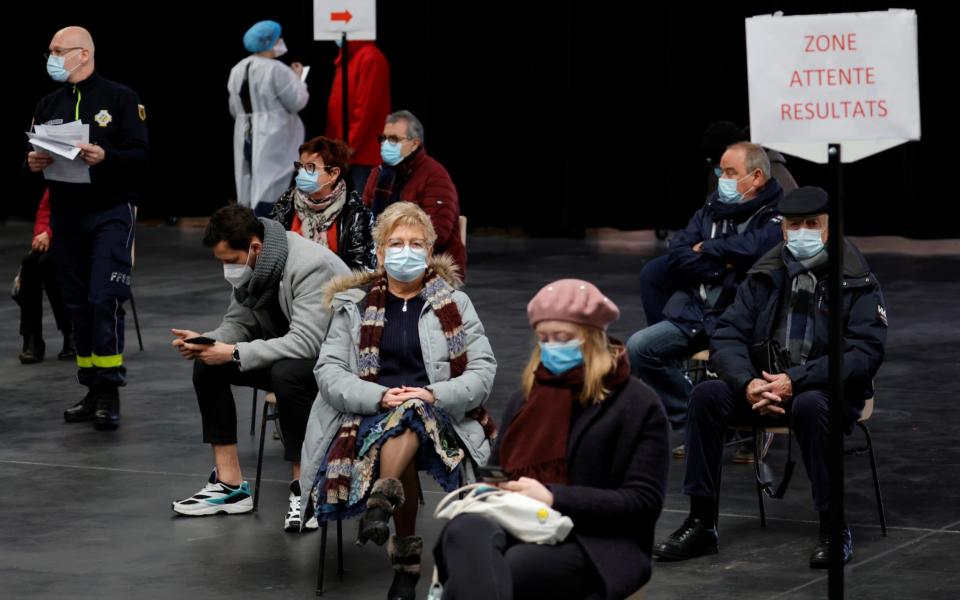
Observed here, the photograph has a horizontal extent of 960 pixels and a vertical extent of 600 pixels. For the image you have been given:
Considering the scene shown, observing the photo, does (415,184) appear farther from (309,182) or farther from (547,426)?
(547,426)

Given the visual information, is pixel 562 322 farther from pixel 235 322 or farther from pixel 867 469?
pixel 867 469

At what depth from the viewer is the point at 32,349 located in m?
9.82

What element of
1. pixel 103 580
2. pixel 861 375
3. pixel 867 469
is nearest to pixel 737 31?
pixel 867 469

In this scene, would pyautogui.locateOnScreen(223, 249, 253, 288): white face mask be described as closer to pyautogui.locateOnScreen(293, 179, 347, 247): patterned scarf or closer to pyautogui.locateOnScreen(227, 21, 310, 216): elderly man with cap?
pyautogui.locateOnScreen(293, 179, 347, 247): patterned scarf

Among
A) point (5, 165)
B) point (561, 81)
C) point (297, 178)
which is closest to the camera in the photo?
point (297, 178)

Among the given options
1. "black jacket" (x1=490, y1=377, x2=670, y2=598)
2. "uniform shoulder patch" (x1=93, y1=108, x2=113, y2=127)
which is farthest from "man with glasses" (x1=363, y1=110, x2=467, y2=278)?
"black jacket" (x1=490, y1=377, x2=670, y2=598)

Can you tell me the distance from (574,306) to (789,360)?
183 cm

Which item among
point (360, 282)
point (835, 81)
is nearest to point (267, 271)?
point (360, 282)

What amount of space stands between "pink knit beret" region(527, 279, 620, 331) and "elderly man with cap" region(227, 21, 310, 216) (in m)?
8.56

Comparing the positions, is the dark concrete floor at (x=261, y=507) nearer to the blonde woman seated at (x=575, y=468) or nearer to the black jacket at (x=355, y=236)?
the black jacket at (x=355, y=236)

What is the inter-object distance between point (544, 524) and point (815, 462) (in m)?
1.81

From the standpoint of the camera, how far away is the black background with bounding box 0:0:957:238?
1345cm

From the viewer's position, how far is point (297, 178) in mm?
7531

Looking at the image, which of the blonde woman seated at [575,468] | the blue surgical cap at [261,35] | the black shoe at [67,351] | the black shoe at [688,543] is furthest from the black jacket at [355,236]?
the blue surgical cap at [261,35]
